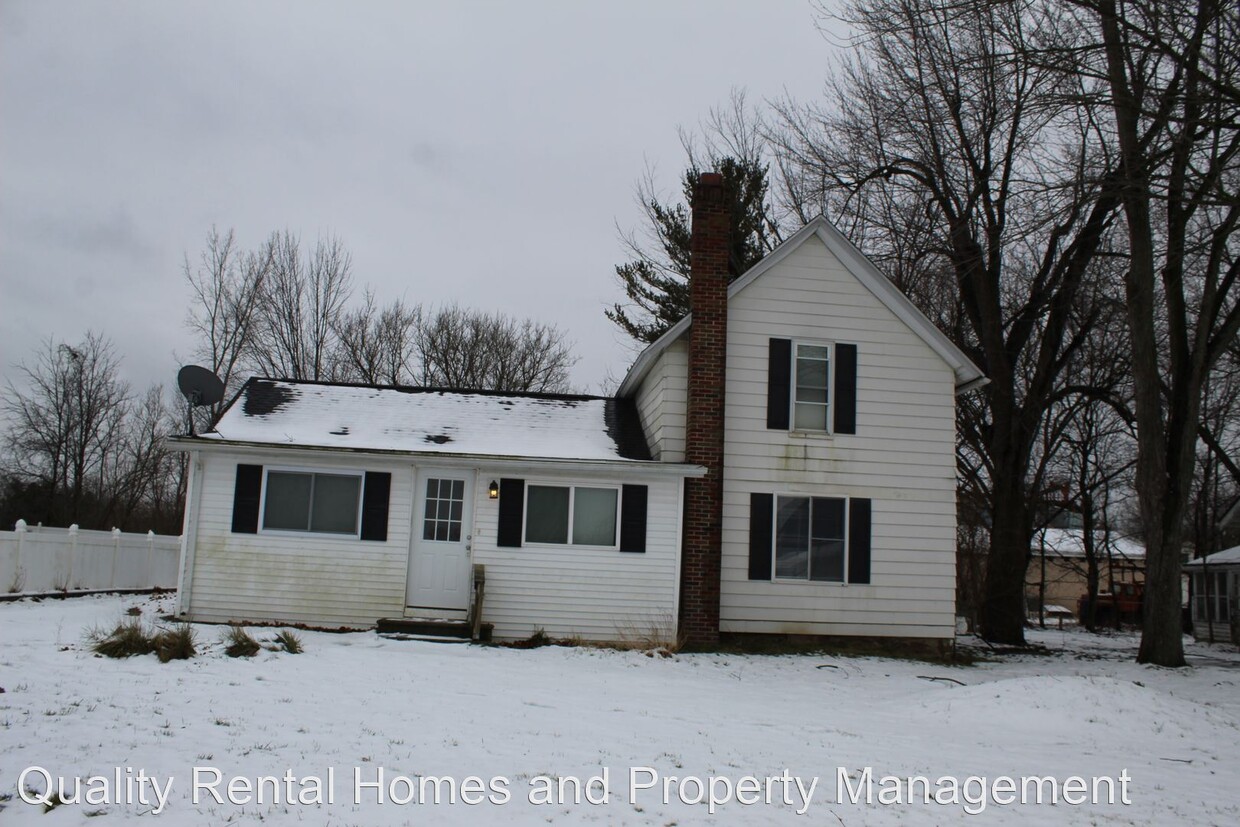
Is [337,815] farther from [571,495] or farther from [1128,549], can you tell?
[1128,549]

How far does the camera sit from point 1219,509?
36.6m

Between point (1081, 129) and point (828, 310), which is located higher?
point (1081, 129)

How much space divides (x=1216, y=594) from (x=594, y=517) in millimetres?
24433

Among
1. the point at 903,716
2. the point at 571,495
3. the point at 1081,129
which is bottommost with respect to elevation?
the point at 903,716

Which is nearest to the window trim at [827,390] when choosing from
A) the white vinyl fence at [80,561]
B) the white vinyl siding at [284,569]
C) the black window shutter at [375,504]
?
the white vinyl siding at [284,569]

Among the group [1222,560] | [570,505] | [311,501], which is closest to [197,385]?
[311,501]

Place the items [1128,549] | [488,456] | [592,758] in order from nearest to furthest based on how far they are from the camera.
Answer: [592,758], [488,456], [1128,549]

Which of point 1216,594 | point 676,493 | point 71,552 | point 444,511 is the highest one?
point 676,493

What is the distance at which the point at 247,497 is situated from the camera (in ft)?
46.0

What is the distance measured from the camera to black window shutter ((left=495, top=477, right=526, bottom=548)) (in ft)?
46.4

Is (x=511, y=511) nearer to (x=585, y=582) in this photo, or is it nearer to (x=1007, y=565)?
(x=585, y=582)

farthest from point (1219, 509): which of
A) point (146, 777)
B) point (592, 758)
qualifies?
point (146, 777)

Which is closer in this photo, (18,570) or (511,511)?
(511,511)

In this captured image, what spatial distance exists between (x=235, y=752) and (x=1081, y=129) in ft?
51.1
